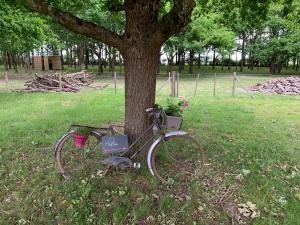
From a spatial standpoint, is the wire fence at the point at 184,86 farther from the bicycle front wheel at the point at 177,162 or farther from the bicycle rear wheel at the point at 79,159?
the bicycle rear wheel at the point at 79,159

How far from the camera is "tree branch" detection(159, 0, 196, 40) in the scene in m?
3.23

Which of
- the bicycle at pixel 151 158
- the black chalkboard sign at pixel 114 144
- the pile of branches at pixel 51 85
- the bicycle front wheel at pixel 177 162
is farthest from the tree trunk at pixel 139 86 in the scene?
the pile of branches at pixel 51 85

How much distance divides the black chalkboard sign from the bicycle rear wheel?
167mm

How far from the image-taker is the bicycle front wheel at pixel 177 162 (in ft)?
11.7

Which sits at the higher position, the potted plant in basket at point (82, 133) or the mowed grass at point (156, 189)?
the potted plant in basket at point (82, 133)

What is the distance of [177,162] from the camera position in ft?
13.2

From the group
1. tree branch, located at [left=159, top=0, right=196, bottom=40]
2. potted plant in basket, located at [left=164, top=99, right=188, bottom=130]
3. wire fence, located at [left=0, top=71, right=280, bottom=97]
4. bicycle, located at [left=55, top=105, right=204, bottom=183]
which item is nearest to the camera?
tree branch, located at [left=159, top=0, right=196, bottom=40]

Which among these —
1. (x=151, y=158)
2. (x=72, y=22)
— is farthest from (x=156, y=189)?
(x=72, y=22)

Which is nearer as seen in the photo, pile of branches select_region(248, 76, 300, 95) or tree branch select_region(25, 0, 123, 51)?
tree branch select_region(25, 0, 123, 51)

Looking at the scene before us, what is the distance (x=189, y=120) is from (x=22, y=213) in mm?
4485

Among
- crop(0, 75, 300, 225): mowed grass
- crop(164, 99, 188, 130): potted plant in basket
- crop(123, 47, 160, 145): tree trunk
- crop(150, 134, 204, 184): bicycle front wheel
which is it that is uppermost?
crop(123, 47, 160, 145): tree trunk

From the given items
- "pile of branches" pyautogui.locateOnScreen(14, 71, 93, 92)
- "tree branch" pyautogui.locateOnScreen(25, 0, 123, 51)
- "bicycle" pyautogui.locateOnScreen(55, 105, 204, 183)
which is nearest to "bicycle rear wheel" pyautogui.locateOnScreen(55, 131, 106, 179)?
"bicycle" pyautogui.locateOnScreen(55, 105, 204, 183)

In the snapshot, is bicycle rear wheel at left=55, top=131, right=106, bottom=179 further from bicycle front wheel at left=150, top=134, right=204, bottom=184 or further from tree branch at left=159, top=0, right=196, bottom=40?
tree branch at left=159, top=0, right=196, bottom=40

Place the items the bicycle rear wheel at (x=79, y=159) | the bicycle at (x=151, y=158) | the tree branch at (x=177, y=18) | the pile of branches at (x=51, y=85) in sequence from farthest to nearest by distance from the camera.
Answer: the pile of branches at (x=51, y=85) < the bicycle rear wheel at (x=79, y=159) < the bicycle at (x=151, y=158) < the tree branch at (x=177, y=18)
